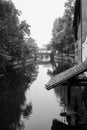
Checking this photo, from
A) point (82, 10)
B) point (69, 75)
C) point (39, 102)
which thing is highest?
point (82, 10)

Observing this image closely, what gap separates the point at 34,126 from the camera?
421 inches

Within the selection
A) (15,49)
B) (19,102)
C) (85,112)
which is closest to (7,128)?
(85,112)

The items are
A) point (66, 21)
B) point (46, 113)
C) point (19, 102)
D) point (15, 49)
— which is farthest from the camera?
point (66, 21)

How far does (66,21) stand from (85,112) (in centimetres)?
3973

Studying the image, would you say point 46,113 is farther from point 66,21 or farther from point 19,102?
point 66,21

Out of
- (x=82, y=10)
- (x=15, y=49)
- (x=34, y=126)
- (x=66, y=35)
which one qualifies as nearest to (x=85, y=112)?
(x=34, y=126)

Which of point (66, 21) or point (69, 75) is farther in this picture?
point (66, 21)

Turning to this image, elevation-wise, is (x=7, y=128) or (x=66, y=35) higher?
(x=66, y=35)

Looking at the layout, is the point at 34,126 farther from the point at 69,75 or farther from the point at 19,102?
the point at 19,102

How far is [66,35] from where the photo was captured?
1987 inches

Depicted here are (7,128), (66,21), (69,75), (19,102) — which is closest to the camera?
(7,128)

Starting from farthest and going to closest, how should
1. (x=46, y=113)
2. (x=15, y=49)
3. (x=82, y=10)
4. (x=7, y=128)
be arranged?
(x=15, y=49) < (x=82, y=10) < (x=46, y=113) < (x=7, y=128)

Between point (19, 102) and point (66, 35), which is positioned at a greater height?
point (66, 35)

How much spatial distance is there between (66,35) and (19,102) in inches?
1423
